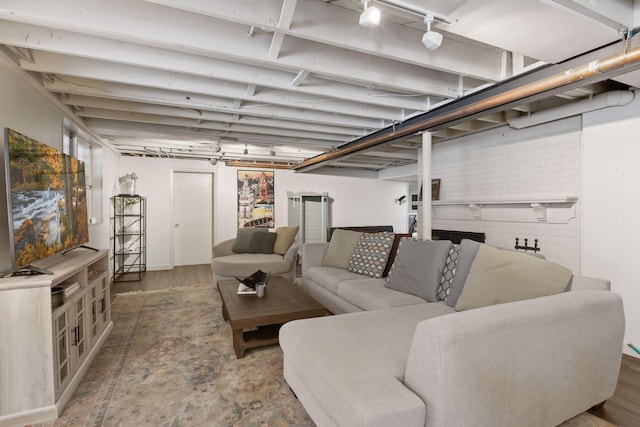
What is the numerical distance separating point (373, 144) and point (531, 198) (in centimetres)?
197

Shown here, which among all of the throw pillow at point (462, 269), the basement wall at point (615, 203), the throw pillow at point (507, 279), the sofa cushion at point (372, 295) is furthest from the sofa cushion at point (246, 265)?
the basement wall at point (615, 203)

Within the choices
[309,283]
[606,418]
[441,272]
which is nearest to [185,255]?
[309,283]

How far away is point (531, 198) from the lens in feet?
11.0

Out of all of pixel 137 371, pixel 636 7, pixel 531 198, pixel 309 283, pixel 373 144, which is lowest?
pixel 137 371

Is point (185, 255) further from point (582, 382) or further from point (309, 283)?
point (582, 382)

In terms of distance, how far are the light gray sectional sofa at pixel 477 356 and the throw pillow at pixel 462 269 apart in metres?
0.12

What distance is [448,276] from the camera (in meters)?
2.41

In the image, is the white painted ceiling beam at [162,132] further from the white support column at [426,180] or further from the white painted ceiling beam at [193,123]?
the white support column at [426,180]

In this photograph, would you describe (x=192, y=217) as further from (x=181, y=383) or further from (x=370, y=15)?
A: (x=370, y=15)

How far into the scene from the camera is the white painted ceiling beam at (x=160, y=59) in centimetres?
196

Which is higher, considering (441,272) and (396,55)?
(396,55)

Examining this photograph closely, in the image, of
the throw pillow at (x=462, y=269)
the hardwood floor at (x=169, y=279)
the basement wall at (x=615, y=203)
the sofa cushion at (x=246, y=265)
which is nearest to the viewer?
the throw pillow at (x=462, y=269)

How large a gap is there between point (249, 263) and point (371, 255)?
1775 mm

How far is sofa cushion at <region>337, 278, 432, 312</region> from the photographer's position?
2.39m
